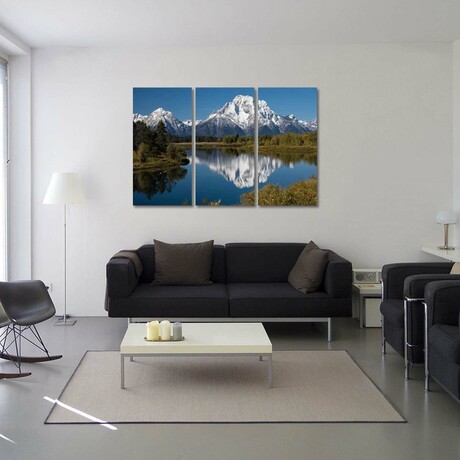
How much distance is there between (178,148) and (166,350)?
3.24 m

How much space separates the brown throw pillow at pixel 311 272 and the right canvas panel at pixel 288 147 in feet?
3.19

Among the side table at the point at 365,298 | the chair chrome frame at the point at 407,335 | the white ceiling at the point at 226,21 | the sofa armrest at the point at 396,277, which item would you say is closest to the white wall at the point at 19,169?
the white ceiling at the point at 226,21

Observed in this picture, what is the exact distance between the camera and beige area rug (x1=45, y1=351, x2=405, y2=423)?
4.54 m

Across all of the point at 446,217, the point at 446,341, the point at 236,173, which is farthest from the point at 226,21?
the point at 446,341

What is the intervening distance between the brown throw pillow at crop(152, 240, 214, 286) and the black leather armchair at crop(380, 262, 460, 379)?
79.2 inches

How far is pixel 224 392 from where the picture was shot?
5.08 meters

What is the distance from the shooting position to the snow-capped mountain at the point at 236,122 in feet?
25.5

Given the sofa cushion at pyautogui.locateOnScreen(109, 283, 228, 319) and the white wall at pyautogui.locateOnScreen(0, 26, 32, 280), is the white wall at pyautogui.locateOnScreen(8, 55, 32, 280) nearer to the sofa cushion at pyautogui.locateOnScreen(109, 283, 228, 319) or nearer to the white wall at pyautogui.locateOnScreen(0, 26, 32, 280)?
the white wall at pyautogui.locateOnScreen(0, 26, 32, 280)

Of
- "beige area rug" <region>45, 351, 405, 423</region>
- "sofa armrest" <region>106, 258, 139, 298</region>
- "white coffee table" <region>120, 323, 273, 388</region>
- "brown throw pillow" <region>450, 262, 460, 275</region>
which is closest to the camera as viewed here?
"beige area rug" <region>45, 351, 405, 423</region>

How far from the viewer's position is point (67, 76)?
7785 mm

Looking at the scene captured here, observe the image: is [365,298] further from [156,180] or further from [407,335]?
[156,180]

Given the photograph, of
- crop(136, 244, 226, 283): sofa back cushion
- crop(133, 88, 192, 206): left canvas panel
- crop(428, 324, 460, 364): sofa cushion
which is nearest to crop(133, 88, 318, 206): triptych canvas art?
crop(133, 88, 192, 206): left canvas panel

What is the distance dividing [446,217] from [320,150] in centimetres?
153

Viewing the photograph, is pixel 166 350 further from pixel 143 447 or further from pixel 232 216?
pixel 232 216
